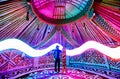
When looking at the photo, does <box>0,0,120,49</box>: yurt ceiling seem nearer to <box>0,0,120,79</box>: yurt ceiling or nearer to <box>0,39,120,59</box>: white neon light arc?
<box>0,0,120,79</box>: yurt ceiling

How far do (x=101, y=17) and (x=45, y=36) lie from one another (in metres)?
1.06

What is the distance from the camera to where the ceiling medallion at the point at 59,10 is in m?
3.13

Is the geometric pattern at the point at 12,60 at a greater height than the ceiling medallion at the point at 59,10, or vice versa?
the ceiling medallion at the point at 59,10

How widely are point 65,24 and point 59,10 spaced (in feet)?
0.93

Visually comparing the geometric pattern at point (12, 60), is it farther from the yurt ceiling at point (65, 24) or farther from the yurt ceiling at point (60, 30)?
the yurt ceiling at point (65, 24)

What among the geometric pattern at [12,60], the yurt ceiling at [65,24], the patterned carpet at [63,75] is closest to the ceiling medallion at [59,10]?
the yurt ceiling at [65,24]

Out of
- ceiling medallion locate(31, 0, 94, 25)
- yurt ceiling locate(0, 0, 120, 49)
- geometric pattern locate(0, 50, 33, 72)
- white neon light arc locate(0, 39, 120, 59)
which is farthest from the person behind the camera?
geometric pattern locate(0, 50, 33, 72)

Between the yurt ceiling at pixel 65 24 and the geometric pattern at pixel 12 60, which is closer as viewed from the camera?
the yurt ceiling at pixel 65 24

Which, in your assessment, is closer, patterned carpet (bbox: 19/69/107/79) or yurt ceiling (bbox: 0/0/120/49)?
yurt ceiling (bbox: 0/0/120/49)

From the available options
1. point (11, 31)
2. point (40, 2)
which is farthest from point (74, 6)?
point (11, 31)

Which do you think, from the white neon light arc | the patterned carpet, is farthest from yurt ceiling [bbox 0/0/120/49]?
the patterned carpet

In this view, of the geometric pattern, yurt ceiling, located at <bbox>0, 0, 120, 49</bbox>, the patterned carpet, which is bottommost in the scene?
the patterned carpet

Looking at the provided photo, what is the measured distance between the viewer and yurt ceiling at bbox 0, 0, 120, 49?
2.94m

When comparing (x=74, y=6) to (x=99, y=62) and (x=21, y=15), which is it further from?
(x=99, y=62)
